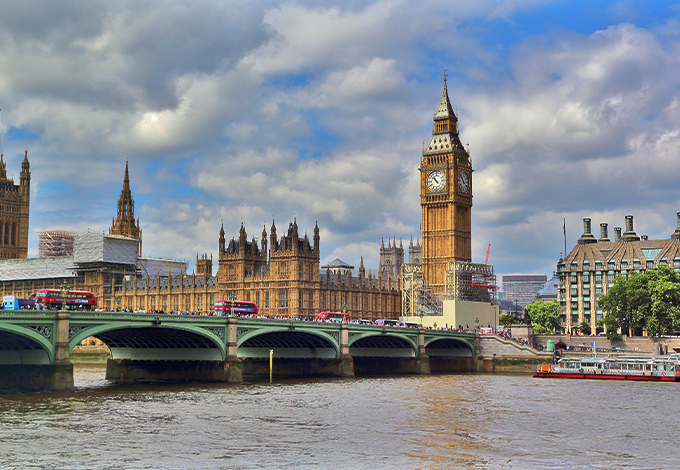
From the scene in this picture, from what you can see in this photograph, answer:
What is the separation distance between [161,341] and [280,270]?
5726 cm

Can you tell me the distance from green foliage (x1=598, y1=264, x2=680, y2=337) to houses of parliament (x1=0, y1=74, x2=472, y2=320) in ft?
98.1

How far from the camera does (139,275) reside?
169 metres

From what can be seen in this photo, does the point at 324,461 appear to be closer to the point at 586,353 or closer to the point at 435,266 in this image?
the point at 586,353

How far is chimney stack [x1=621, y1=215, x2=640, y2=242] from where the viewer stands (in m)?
181

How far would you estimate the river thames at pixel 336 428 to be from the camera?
41.1 metres

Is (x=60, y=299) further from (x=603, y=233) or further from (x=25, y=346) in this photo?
(x=603, y=233)

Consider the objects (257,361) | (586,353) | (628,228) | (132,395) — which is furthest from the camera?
(628,228)

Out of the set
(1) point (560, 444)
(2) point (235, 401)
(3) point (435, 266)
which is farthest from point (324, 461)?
(3) point (435, 266)

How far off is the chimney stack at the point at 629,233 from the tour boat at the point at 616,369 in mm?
83457

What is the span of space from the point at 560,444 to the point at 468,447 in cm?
501

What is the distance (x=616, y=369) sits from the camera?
96.6m

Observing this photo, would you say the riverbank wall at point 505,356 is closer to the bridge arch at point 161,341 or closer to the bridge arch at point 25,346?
the bridge arch at point 161,341

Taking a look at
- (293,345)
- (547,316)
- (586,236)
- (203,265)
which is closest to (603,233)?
(586,236)

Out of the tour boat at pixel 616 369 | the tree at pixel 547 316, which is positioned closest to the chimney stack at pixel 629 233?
the tree at pixel 547 316
